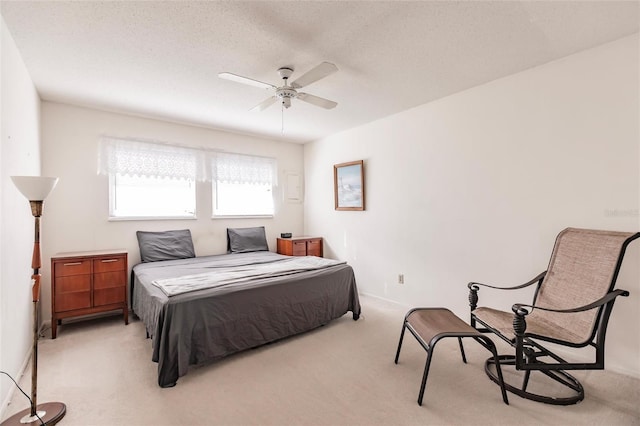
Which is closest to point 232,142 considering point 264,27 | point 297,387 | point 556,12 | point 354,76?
point 354,76

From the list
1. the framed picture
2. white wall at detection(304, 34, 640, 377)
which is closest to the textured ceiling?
white wall at detection(304, 34, 640, 377)

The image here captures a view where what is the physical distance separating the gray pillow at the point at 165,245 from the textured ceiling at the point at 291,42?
164cm

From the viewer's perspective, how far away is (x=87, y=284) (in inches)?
126

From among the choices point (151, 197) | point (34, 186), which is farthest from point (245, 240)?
point (34, 186)

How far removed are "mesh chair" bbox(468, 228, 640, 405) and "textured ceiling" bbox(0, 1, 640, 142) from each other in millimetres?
1519

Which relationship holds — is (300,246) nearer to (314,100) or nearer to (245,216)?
(245,216)

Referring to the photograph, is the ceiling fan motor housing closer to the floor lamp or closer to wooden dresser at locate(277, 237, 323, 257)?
the floor lamp

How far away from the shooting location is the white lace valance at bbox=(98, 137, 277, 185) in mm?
3820

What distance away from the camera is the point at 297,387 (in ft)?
7.14

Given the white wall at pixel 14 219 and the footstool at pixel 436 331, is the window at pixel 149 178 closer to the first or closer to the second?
the white wall at pixel 14 219

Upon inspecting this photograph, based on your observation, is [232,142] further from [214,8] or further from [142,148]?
[214,8]

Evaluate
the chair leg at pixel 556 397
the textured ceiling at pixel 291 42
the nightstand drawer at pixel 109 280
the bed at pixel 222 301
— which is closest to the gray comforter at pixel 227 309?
the bed at pixel 222 301

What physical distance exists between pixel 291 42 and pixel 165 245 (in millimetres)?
2963

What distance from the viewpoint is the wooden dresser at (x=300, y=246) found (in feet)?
15.9
